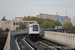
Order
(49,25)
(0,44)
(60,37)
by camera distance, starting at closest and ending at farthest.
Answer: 1. (60,37)
2. (0,44)
3. (49,25)

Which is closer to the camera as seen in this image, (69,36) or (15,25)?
(69,36)

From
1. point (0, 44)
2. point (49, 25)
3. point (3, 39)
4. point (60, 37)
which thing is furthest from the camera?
point (49, 25)

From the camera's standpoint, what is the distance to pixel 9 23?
132375 millimetres

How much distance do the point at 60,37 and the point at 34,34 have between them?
775 cm

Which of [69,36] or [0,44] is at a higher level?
[69,36]

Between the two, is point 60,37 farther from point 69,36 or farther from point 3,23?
point 3,23

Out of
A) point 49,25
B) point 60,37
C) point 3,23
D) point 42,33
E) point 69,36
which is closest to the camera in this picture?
point 69,36

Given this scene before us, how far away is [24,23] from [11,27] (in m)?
9.39

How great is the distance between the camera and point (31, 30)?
32.4m

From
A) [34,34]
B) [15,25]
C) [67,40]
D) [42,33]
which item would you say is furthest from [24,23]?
[67,40]

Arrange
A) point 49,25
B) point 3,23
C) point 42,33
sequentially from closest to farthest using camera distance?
point 42,33
point 3,23
point 49,25

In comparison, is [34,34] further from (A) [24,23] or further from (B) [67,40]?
(A) [24,23]

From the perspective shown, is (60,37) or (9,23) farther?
(9,23)

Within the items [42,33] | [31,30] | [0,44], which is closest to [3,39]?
[0,44]
